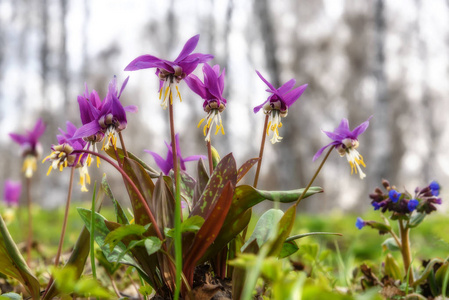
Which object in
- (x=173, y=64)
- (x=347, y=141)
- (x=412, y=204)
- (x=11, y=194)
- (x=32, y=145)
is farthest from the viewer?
(x=11, y=194)

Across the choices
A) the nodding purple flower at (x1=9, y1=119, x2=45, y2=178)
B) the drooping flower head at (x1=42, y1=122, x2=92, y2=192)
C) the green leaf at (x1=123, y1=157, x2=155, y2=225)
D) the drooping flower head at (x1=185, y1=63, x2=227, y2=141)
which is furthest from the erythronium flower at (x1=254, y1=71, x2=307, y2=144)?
the nodding purple flower at (x1=9, y1=119, x2=45, y2=178)

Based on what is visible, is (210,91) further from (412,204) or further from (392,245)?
(392,245)

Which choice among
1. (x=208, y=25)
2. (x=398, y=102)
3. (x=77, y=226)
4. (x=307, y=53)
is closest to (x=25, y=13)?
(x=208, y=25)

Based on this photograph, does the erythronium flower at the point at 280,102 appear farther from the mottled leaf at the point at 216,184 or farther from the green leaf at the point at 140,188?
the green leaf at the point at 140,188

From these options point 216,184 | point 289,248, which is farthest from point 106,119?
point 289,248

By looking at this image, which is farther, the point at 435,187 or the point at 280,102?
the point at 435,187

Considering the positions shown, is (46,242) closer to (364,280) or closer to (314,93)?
(364,280)

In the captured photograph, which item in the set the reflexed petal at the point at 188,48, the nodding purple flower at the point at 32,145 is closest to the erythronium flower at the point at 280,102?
the reflexed petal at the point at 188,48
